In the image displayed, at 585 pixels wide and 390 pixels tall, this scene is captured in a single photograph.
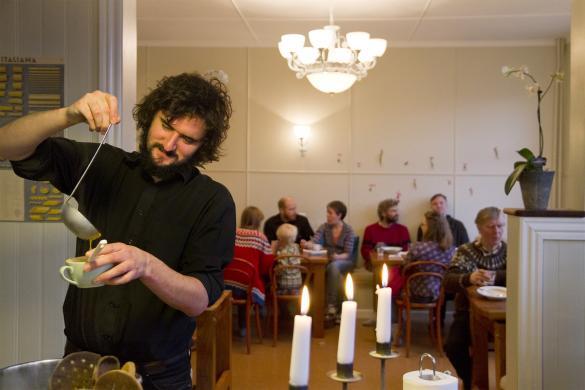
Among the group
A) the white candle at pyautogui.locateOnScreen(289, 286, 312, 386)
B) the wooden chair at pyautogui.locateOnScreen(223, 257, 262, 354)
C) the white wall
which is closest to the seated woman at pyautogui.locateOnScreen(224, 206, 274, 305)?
the wooden chair at pyautogui.locateOnScreen(223, 257, 262, 354)

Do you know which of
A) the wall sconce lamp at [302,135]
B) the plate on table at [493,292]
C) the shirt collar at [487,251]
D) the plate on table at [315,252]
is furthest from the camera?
the wall sconce lamp at [302,135]

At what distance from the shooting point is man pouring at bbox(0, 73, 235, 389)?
171 cm

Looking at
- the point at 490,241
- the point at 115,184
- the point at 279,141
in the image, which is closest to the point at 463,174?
the point at 279,141

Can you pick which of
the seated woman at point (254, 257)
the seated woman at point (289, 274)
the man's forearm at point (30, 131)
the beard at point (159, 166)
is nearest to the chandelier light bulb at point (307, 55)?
the seated woman at point (254, 257)

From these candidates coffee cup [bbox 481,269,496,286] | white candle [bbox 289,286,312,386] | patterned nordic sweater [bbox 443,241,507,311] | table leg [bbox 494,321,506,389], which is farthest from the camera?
patterned nordic sweater [bbox 443,241,507,311]

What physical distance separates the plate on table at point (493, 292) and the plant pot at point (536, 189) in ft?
2.40

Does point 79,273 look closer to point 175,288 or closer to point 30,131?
point 175,288

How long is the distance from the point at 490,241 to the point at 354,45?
185cm

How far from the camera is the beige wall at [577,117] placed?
3.23m

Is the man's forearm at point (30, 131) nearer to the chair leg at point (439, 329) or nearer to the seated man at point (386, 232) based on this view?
the chair leg at point (439, 329)

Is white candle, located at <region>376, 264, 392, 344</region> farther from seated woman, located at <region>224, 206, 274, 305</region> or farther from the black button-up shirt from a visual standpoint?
seated woman, located at <region>224, 206, 274, 305</region>

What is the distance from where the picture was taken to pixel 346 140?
755 centimetres

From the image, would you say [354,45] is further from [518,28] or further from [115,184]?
[115,184]

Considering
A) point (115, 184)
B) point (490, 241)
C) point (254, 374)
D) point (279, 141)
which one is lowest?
point (254, 374)
